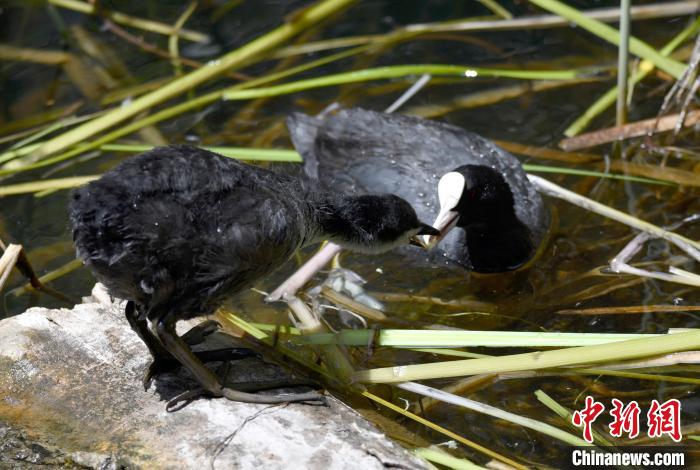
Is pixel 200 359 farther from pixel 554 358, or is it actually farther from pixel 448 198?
pixel 448 198

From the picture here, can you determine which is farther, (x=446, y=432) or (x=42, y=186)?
(x=42, y=186)

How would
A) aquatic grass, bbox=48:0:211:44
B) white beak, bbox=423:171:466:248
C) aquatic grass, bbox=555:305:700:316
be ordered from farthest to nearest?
1. aquatic grass, bbox=48:0:211:44
2. white beak, bbox=423:171:466:248
3. aquatic grass, bbox=555:305:700:316

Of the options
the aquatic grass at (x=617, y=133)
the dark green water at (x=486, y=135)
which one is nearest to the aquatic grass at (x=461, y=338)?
the dark green water at (x=486, y=135)

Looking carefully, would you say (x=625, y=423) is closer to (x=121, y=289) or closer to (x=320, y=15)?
(x=121, y=289)

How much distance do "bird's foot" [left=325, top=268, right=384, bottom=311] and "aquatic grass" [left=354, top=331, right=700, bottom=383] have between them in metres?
1.00

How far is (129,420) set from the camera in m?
3.07

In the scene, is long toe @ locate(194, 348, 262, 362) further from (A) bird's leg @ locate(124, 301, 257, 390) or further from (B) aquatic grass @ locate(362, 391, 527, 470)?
(B) aquatic grass @ locate(362, 391, 527, 470)

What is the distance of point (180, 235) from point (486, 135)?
305cm

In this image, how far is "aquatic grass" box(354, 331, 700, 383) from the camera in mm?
3155

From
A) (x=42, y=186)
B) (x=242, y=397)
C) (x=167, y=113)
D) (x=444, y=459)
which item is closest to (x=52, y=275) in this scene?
(x=42, y=186)

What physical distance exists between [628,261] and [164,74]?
3.34 m

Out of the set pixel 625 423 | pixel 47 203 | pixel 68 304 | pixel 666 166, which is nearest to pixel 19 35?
pixel 47 203

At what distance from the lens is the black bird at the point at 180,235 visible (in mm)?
2875

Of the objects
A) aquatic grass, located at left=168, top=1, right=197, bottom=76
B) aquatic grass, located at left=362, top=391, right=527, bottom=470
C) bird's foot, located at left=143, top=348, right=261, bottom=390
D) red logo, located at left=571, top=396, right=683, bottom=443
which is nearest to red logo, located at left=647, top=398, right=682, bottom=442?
red logo, located at left=571, top=396, right=683, bottom=443
